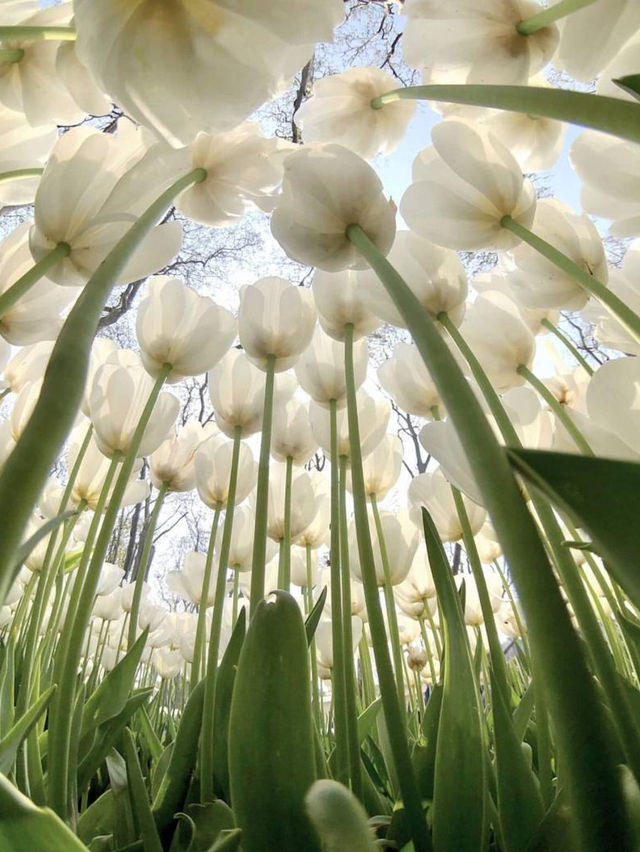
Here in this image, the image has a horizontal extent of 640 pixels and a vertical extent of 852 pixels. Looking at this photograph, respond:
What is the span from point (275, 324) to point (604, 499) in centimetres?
46

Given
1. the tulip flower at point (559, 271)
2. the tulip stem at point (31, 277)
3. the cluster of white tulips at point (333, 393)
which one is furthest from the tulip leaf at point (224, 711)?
the tulip flower at point (559, 271)

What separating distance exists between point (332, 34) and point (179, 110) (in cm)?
9

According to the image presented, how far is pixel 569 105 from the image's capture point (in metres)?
0.22

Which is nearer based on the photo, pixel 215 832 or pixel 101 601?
pixel 215 832

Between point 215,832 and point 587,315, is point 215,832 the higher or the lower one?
the lower one

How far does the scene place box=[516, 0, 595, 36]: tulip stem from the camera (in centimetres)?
32

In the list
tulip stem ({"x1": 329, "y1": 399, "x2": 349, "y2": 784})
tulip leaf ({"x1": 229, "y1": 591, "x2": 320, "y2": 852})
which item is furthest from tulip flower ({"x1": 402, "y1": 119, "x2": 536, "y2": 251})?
tulip leaf ({"x1": 229, "y1": 591, "x2": 320, "y2": 852})

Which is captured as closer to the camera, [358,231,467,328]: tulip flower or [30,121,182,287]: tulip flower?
[30,121,182,287]: tulip flower

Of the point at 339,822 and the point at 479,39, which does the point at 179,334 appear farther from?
the point at 339,822

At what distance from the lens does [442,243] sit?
1.64 ft

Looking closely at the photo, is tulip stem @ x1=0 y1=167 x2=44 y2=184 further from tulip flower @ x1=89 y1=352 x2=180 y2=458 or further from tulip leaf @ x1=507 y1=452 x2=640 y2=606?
tulip leaf @ x1=507 y1=452 x2=640 y2=606

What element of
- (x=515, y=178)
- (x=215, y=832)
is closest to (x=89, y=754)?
(x=215, y=832)

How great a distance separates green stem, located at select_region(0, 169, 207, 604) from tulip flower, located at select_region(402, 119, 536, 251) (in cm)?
34

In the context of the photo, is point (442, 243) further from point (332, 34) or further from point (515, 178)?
point (332, 34)
